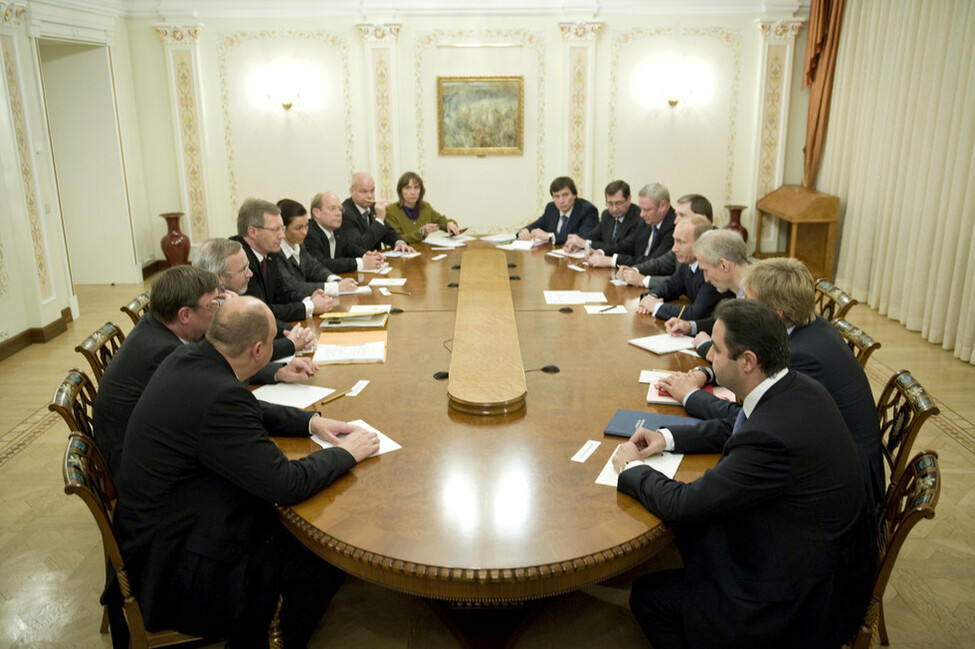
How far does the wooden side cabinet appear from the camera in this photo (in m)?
8.02

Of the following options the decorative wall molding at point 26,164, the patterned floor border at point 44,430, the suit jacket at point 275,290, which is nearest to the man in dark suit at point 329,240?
the suit jacket at point 275,290

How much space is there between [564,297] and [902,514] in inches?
105

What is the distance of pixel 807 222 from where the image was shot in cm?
812

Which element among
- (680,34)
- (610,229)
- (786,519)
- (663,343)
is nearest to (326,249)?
(610,229)

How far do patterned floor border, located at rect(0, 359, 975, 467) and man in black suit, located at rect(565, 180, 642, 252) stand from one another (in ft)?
8.00

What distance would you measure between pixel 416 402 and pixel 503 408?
0.35 metres

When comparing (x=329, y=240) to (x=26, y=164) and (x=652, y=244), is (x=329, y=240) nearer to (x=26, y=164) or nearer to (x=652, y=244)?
(x=652, y=244)

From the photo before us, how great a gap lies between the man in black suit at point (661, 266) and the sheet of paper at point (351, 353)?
1907 mm

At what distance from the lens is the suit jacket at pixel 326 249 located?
18.1 ft

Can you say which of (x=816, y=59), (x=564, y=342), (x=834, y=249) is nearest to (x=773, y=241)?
(x=834, y=249)

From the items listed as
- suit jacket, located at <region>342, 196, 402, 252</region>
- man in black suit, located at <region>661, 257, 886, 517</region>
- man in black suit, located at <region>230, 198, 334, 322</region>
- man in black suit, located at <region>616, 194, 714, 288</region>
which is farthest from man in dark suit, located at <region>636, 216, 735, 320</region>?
suit jacket, located at <region>342, 196, 402, 252</region>

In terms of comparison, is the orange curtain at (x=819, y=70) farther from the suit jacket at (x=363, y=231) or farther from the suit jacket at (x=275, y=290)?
the suit jacket at (x=275, y=290)

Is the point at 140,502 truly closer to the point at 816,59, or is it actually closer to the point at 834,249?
the point at 834,249

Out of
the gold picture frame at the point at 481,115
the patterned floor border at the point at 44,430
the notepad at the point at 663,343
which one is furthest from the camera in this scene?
the gold picture frame at the point at 481,115
